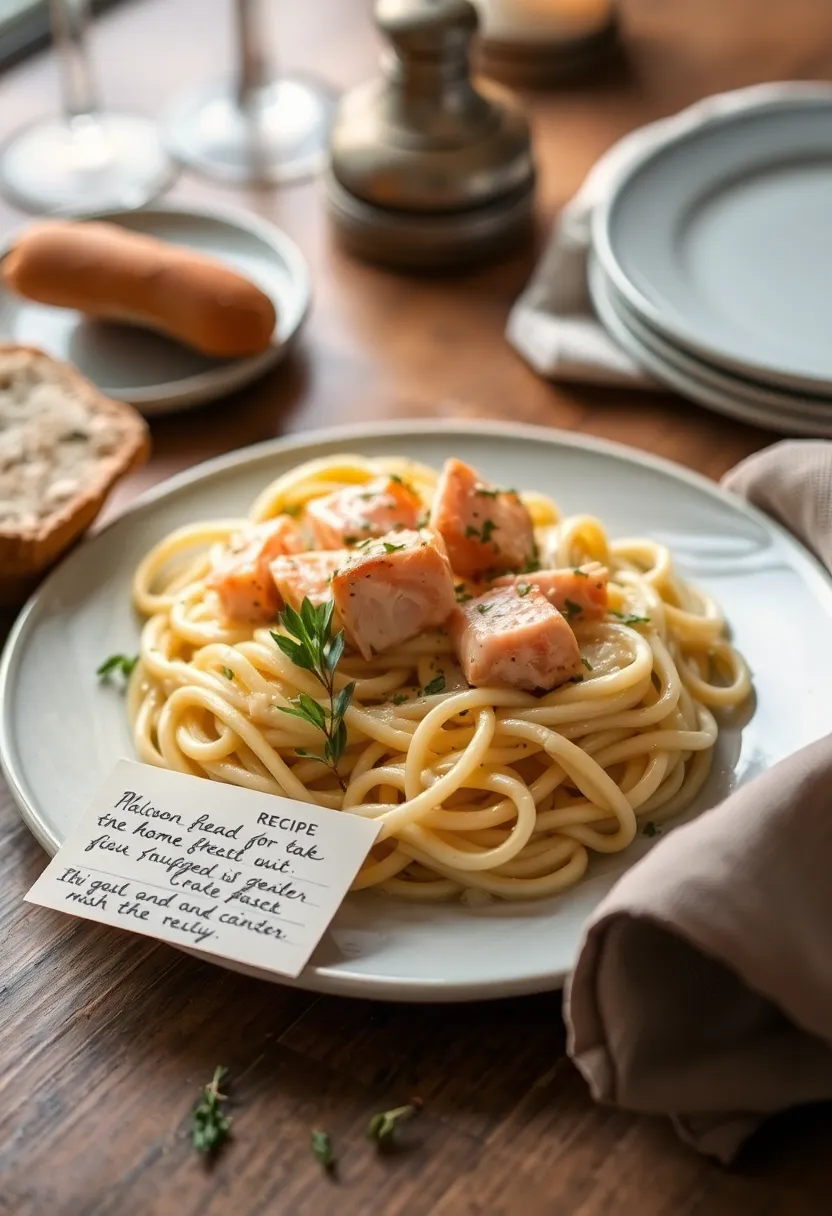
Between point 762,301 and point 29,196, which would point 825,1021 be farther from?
point 29,196

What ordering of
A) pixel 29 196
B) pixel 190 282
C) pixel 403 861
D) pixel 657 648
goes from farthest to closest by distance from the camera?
1. pixel 29 196
2. pixel 190 282
3. pixel 657 648
4. pixel 403 861

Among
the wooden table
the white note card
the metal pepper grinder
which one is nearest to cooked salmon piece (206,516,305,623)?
the white note card

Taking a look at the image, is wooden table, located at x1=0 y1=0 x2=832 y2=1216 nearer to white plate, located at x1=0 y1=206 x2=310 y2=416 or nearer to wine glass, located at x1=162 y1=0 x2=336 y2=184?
white plate, located at x1=0 y1=206 x2=310 y2=416

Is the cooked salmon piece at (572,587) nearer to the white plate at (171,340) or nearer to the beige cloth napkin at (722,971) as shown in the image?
the beige cloth napkin at (722,971)

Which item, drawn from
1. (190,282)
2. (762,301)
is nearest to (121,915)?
(190,282)

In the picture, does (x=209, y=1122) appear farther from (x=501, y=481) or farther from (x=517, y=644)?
(x=501, y=481)
